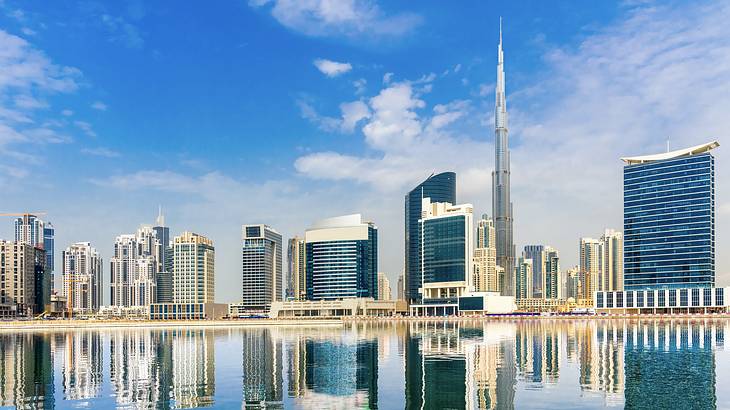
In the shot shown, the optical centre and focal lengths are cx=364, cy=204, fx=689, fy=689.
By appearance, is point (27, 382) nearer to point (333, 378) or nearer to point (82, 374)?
point (82, 374)

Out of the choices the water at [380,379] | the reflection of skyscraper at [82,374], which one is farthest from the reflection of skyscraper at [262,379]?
the reflection of skyscraper at [82,374]

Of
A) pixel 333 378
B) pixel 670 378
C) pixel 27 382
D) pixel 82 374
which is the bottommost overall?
pixel 82 374

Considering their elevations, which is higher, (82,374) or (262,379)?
(262,379)

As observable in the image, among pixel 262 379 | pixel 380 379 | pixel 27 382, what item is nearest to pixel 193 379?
pixel 262 379

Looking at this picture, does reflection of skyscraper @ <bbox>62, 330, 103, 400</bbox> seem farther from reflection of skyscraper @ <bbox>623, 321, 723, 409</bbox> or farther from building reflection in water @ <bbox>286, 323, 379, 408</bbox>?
reflection of skyscraper @ <bbox>623, 321, 723, 409</bbox>

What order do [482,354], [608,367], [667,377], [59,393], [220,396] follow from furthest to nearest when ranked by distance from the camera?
1. [482,354]
2. [608,367]
3. [667,377]
4. [59,393]
5. [220,396]

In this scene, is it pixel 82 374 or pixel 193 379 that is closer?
pixel 193 379

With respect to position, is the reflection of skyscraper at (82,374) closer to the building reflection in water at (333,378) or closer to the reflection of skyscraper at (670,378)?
the building reflection in water at (333,378)

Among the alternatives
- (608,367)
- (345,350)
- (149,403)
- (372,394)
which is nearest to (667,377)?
(608,367)

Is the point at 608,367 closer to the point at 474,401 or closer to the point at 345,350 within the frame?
the point at 474,401

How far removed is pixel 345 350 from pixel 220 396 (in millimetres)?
53054

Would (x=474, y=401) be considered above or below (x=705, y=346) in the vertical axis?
above

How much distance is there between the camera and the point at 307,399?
53.7 meters

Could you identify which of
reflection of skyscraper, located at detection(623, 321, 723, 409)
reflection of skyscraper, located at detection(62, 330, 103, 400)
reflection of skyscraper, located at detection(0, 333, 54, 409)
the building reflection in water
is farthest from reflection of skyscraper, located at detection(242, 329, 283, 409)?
reflection of skyscraper, located at detection(623, 321, 723, 409)
